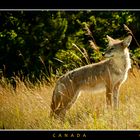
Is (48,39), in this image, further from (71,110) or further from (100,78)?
(71,110)

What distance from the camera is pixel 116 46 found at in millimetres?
5277

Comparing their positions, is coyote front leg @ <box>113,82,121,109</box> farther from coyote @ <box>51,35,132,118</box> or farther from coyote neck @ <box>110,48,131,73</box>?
coyote neck @ <box>110,48,131,73</box>

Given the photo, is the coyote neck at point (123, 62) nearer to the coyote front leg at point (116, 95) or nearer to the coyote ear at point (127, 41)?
the coyote ear at point (127, 41)

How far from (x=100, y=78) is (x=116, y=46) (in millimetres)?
308

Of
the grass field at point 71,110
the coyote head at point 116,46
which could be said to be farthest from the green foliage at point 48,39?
the grass field at point 71,110

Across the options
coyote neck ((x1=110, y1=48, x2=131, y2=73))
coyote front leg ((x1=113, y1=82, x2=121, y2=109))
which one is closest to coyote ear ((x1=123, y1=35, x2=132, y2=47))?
coyote neck ((x1=110, y1=48, x2=131, y2=73))

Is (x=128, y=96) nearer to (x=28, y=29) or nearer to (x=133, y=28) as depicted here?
(x=133, y=28)

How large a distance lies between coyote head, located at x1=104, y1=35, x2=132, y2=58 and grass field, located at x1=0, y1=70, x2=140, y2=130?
0.27 metres

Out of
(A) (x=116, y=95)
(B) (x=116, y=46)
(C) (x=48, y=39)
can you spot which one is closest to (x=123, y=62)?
(B) (x=116, y=46)

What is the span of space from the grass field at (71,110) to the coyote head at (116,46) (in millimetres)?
272

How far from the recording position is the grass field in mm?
4785

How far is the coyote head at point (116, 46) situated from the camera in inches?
202

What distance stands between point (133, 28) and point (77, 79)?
66 cm

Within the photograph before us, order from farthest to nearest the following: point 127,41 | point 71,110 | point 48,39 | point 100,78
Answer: point 48,39 → point 100,78 → point 127,41 → point 71,110
